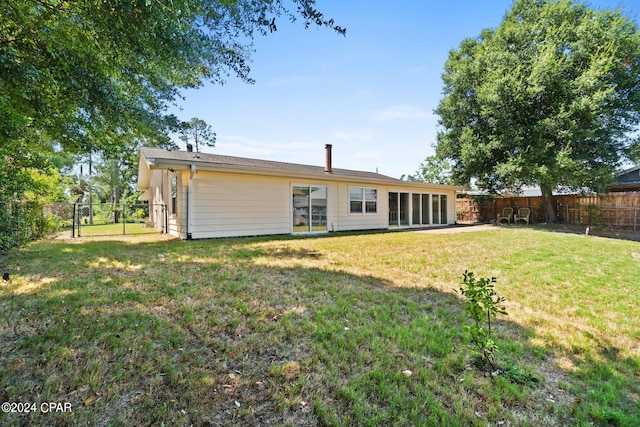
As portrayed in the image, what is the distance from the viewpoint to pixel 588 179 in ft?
43.7

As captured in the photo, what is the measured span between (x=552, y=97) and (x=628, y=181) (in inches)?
374

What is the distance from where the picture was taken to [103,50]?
4426 millimetres

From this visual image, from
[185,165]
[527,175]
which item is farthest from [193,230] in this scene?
[527,175]

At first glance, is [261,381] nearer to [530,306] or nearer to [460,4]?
[530,306]

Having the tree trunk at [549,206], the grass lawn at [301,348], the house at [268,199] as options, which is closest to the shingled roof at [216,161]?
the house at [268,199]

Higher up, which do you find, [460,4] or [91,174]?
[460,4]

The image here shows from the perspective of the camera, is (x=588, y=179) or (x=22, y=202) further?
(x=588, y=179)

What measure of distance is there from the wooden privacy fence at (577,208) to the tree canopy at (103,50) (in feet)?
57.8

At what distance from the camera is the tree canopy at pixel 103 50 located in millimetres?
3287

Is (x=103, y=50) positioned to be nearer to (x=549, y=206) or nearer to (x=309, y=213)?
(x=309, y=213)

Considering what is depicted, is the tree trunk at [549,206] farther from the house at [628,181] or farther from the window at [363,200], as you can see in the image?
the window at [363,200]

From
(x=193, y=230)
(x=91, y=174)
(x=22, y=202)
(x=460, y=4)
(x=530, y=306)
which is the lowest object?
(x=530, y=306)

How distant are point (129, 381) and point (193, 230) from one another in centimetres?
725

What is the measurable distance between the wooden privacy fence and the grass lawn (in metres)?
12.6
